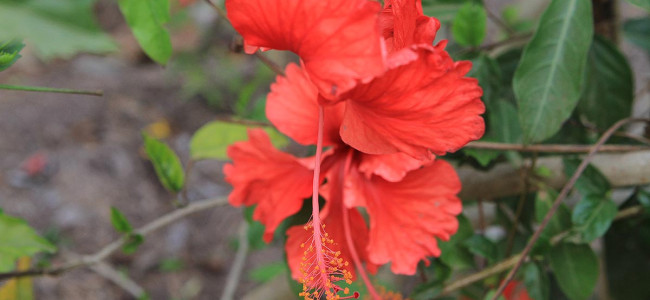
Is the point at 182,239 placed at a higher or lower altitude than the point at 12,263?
lower

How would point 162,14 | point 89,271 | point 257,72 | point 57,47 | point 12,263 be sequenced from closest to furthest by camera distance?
point 57,47
point 162,14
point 12,263
point 89,271
point 257,72

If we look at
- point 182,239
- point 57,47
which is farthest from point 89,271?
point 57,47

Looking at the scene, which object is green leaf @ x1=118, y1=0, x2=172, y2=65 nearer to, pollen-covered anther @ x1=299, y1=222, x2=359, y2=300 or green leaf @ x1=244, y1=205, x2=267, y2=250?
pollen-covered anther @ x1=299, y1=222, x2=359, y2=300

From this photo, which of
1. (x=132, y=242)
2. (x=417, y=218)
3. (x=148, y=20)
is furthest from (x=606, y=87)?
(x=132, y=242)

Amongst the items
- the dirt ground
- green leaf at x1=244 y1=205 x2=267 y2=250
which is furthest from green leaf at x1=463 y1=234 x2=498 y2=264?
the dirt ground

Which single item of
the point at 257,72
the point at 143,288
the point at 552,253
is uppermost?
the point at 552,253

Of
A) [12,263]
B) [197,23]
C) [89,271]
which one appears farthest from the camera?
[197,23]

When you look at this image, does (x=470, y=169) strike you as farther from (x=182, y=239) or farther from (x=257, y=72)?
(x=257, y=72)

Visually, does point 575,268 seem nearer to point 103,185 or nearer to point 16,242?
point 16,242
